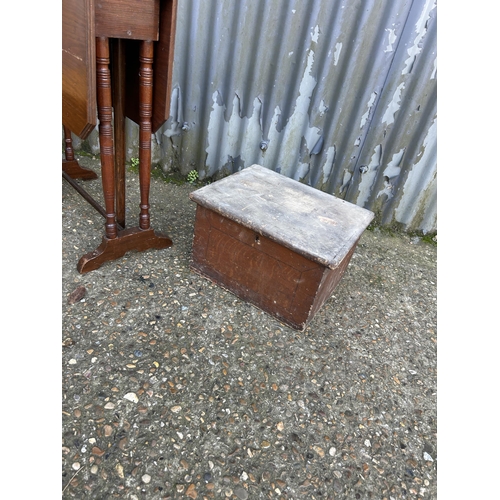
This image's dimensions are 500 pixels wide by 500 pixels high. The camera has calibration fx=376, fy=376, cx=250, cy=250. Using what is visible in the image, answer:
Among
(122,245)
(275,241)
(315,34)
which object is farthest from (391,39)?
(122,245)

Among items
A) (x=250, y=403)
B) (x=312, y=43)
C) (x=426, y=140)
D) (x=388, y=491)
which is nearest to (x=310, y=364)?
(x=250, y=403)

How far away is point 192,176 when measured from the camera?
3.02 metres

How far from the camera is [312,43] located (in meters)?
2.37

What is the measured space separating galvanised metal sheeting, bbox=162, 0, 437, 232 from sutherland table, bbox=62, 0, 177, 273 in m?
0.92

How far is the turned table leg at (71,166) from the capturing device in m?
2.64

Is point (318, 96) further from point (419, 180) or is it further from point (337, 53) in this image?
point (419, 180)

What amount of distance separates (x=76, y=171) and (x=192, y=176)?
0.85 metres

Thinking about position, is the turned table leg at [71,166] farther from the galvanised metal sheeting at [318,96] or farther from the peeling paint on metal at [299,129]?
the peeling paint on metal at [299,129]

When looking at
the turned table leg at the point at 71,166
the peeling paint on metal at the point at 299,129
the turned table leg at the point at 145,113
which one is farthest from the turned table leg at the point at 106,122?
the peeling paint on metal at the point at 299,129

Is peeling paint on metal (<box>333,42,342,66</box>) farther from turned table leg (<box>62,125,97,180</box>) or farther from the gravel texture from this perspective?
turned table leg (<box>62,125,97,180</box>)

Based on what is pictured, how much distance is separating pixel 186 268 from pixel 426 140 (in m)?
1.78

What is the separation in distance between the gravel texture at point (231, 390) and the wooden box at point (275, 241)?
120 millimetres

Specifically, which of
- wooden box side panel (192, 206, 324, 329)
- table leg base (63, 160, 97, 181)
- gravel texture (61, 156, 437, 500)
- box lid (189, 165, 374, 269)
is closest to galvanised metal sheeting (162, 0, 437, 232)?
table leg base (63, 160, 97, 181)

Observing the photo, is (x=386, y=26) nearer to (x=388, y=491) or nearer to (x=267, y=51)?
(x=267, y=51)
